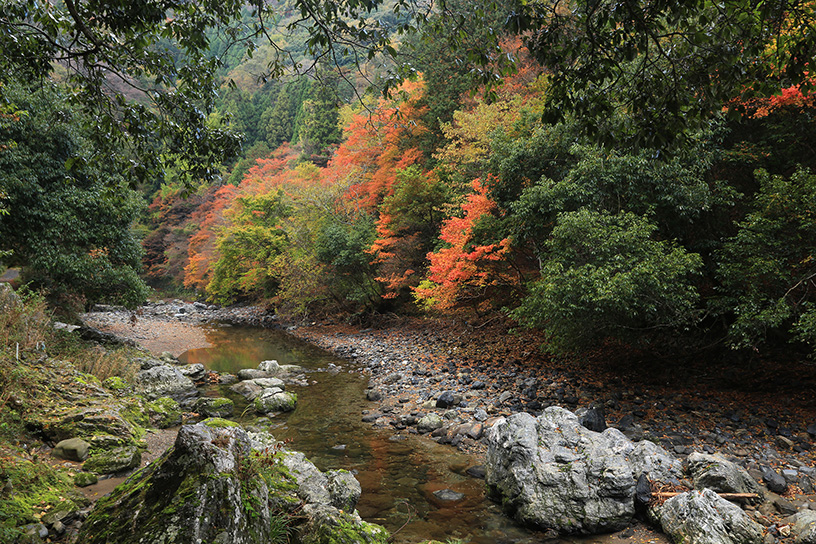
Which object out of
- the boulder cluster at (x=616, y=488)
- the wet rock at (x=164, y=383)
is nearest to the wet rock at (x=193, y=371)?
the wet rock at (x=164, y=383)

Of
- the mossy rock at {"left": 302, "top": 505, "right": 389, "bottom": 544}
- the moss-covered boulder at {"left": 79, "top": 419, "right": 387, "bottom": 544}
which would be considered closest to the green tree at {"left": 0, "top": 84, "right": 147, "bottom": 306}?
the moss-covered boulder at {"left": 79, "top": 419, "right": 387, "bottom": 544}

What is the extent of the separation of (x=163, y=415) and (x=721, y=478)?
905 centimetres

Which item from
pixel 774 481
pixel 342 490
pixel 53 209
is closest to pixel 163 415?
pixel 342 490

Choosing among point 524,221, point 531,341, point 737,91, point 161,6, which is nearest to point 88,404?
point 161,6

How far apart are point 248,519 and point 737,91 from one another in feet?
15.3

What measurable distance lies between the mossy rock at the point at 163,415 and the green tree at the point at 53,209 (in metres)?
5.59

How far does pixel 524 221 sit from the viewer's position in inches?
416

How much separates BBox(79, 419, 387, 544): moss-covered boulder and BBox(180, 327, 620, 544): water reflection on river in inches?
74.7

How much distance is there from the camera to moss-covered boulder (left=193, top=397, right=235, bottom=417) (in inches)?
356

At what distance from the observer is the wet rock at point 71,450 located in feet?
16.8

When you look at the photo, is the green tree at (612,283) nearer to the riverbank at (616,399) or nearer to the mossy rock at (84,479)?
the riverbank at (616,399)

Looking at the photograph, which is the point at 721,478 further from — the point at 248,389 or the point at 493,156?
the point at 248,389

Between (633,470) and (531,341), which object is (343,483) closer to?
(633,470)

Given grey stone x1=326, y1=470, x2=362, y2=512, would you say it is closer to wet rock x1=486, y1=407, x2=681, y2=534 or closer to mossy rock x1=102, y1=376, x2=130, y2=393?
wet rock x1=486, y1=407, x2=681, y2=534
